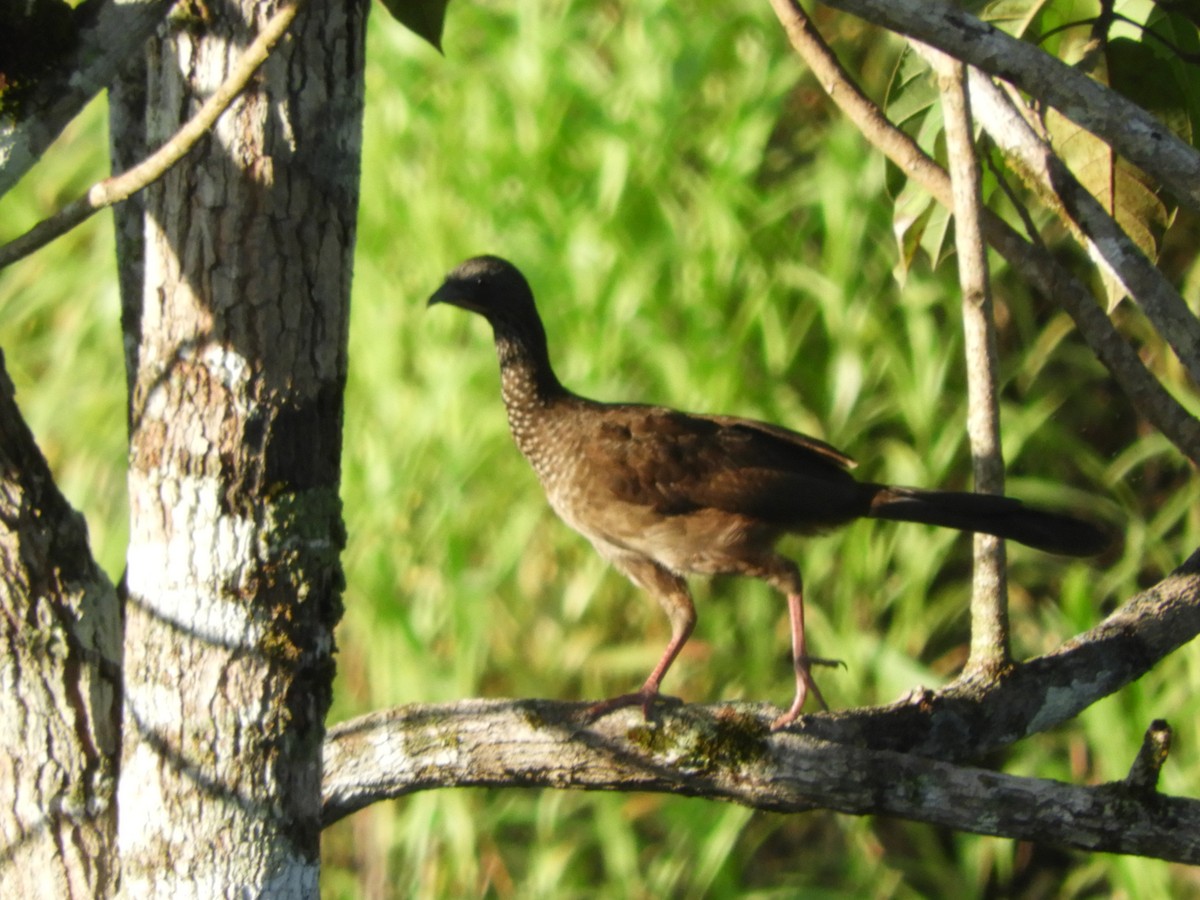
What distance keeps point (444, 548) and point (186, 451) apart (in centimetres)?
248

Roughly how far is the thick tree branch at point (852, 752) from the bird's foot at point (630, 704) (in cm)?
2

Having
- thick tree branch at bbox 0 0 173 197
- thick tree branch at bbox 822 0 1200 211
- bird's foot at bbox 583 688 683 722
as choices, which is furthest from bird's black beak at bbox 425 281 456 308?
thick tree branch at bbox 822 0 1200 211

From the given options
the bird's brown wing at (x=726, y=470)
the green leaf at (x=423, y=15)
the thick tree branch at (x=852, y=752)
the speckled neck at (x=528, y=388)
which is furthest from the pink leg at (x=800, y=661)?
the green leaf at (x=423, y=15)

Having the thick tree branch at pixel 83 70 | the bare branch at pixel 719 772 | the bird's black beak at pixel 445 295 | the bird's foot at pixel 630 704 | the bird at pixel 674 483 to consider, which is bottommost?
the bare branch at pixel 719 772

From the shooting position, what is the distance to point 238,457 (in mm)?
1916

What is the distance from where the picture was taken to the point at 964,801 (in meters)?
2.13

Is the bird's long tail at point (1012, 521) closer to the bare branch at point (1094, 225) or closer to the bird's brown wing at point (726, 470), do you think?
the bird's brown wing at point (726, 470)

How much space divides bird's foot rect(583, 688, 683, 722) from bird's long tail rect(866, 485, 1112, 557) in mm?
655

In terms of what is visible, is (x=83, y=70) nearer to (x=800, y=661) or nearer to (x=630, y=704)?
(x=630, y=704)

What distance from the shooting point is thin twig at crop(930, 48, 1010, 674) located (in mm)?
2516

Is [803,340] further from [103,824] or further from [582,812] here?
[103,824]

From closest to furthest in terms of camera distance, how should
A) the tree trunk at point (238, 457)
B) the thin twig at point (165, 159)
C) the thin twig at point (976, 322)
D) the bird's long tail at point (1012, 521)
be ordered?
the thin twig at point (165, 159) < the tree trunk at point (238, 457) < the thin twig at point (976, 322) < the bird's long tail at point (1012, 521)

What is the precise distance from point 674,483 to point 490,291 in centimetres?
59

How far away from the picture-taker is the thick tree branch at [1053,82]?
5.84ft
